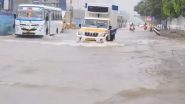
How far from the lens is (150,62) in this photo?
69.3 ft

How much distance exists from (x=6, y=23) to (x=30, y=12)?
3.52 m

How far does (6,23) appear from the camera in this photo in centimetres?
4131

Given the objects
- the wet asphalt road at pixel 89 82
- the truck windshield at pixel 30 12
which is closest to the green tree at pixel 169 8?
the truck windshield at pixel 30 12

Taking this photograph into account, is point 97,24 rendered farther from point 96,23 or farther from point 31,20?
point 31,20

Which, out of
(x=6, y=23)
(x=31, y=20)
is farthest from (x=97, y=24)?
(x=6, y=23)

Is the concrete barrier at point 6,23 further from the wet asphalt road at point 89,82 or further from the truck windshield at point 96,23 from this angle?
the wet asphalt road at point 89,82

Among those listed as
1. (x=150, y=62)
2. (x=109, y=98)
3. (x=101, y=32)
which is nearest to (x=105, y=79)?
(x=109, y=98)

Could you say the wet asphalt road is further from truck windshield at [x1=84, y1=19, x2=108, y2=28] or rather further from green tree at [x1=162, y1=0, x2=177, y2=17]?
green tree at [x1=162, y1=0, x2=177, y2=17]

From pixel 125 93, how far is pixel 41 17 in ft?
91.5

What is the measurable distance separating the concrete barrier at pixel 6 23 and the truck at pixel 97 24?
6736mm

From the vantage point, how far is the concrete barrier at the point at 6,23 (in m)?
40.5

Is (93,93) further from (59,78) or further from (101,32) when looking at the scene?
(101,32)

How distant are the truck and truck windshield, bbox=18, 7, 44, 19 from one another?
3669 millimetres

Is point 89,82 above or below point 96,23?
below
